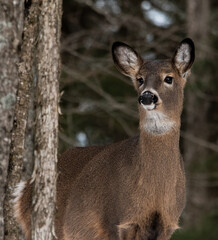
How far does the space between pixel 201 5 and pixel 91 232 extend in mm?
11199

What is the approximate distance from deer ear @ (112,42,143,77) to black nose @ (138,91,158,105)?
35.7 inches

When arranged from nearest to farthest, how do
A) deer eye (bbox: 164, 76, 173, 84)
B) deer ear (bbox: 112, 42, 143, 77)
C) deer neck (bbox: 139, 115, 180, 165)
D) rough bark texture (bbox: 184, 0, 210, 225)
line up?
deer neck (bbox: 139, 115, 180, 165)
deer eye (bbox: 164, 76, 173, 84)
deer ear (bbox: 112, 42, 143, 77)
rough bark texture (bbox: 184, 0, 210, 225)

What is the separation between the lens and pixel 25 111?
7.15 metres

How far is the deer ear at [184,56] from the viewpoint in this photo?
8000mm

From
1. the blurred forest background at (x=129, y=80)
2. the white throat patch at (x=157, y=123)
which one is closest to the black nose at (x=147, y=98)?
the white throat patch at (x=157, y=123)

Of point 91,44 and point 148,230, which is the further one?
point 91,44

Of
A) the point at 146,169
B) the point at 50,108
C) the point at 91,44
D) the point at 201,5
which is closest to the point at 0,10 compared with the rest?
the point at 50,108

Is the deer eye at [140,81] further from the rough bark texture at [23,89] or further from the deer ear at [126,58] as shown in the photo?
the rough bark texture at [23,89]

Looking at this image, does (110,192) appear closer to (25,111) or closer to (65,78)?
(25,111)

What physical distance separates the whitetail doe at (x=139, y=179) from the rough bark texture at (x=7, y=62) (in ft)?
3.15

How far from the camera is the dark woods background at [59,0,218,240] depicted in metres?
13.1

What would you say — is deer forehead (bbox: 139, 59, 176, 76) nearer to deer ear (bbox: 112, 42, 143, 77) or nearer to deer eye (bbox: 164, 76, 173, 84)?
deer eye (bbox: 164, 76, 173, 84)

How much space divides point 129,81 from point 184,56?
5.04 meters

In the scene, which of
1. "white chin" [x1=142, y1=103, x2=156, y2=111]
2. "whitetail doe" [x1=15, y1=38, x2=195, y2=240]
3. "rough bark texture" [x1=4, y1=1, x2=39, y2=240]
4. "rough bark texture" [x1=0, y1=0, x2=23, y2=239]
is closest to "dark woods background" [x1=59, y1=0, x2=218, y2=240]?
"whitetail doe" [x1=15, y1=38, x2=195, y2=240]
